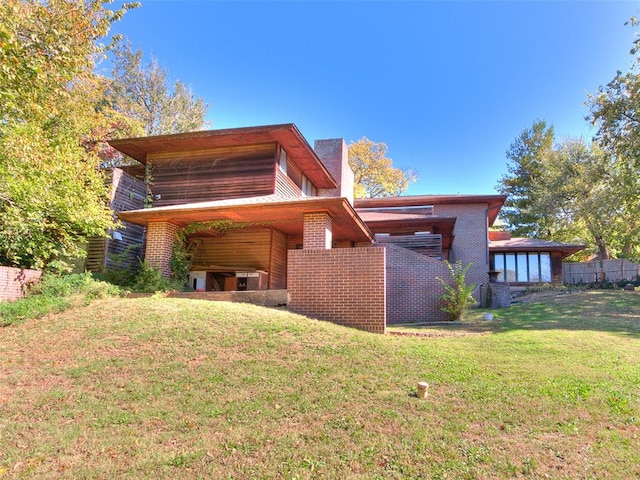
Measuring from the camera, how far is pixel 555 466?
3.72m

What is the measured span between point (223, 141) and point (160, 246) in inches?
178

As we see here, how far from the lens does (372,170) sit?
38.1 m

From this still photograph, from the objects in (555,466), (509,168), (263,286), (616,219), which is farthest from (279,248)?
(509,168)

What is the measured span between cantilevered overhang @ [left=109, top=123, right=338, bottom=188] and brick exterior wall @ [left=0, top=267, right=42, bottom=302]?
613 centimetres

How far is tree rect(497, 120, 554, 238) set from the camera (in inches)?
1330

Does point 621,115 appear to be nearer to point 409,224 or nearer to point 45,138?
point 409,224

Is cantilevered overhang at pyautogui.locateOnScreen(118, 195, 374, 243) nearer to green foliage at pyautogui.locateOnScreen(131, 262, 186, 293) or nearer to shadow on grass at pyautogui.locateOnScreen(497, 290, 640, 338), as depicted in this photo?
green foliage at pyautogui.locateOnScreen(131, 262, 186, 293)

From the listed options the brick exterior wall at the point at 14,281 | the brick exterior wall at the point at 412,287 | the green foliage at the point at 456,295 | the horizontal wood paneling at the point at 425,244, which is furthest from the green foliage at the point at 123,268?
the green foliage at the point at 456,295

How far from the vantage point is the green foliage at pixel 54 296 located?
8891mm

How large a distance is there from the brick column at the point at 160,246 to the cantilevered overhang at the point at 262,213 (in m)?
0.23

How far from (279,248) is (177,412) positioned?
10.8 metres

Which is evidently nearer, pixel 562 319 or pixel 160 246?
pixel 562 319

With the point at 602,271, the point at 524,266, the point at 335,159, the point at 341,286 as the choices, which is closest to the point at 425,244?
the point at 335,159

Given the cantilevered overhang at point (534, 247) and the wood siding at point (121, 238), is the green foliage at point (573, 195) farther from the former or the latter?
the wood siding at point (121, 238)
